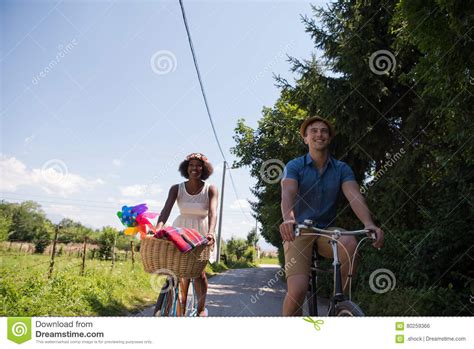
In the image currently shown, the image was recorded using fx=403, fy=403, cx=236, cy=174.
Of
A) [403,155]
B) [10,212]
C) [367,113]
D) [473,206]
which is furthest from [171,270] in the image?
[367,113]

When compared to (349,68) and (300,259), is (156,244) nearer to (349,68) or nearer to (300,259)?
(300,259)

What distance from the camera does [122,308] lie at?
18.4 ft

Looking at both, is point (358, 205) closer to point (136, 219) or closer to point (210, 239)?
point (210, 239)

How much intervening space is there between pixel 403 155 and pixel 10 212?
19.2ft

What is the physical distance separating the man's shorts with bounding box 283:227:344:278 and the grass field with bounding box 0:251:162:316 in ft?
3.67

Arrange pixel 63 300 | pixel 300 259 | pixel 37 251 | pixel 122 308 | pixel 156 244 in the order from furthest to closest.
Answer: pixel 37 251
pixel 122 308
pixel 63 300
pixel 156 244
pixel 300 259

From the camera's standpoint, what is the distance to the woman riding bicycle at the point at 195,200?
10.6ft

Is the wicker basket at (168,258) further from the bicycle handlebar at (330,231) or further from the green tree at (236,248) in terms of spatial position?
the green tree at (236,248)

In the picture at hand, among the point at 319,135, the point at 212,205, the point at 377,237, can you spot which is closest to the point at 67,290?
the point at 212,205

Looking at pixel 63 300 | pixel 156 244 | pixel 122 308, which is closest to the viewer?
pixel 156 244

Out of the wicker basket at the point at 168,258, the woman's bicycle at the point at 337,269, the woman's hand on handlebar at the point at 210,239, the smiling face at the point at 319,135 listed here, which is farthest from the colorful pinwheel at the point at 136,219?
the smiling face at the point at 319,135

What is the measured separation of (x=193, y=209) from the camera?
326 cm

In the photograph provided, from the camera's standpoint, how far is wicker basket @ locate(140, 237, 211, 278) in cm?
261

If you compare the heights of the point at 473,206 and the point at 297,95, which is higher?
the point at 297,95
